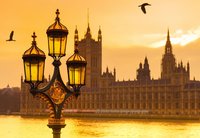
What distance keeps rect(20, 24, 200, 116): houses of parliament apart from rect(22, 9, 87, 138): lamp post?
103124 mm

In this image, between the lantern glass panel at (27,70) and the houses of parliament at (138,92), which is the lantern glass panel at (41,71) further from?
the houses of parliament at (138,92)

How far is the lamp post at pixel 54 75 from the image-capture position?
8547 millimetres

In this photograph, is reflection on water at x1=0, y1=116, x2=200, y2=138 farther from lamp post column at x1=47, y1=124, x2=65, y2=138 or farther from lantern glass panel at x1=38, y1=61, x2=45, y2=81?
lantern glass panel at x1=38, y1=61, x2=45, y2=81

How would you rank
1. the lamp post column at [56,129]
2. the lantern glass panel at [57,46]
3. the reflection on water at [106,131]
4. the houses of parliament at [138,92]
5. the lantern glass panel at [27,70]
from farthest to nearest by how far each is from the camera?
the houses of parliament at [138,92] < the reflection on water at [106,131] < the lantern glass panel at [57,46] < the lamp post column at [56,129] < the lantern glass panel at [27,70]

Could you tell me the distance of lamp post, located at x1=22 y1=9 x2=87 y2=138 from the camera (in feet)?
28.0

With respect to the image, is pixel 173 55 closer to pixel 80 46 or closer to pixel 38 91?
pixel 80 46

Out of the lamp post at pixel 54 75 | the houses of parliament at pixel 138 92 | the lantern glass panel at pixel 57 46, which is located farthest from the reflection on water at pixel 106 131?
the lantern glass panel at pixel 57 46

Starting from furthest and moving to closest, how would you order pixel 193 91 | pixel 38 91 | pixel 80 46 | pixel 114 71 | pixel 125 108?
pixel 80 46, pixel 114 71, pixel 125 108, pixel 193 91, pixel 38 91

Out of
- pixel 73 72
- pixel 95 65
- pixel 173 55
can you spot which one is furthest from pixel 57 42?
pixel 95 65

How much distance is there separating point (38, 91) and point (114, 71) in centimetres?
13751

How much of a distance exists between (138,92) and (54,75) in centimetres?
12177

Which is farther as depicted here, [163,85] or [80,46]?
[80,46]

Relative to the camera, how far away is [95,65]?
154250mm

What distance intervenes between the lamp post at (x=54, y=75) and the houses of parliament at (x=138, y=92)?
4060 inches
